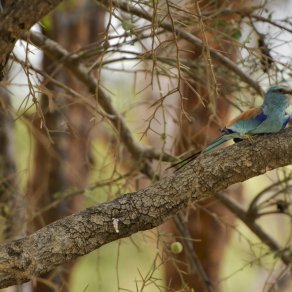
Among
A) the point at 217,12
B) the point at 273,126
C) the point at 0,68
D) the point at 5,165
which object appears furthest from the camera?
the point at 5,165

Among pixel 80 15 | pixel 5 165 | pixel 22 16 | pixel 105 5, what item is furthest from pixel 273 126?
pixel 80 15

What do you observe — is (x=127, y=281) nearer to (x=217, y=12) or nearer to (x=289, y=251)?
(x=289, y=251)

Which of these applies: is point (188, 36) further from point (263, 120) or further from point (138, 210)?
point (138, 210)

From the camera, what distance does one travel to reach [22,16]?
1841mm

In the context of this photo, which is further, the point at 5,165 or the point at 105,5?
the point at 5,165

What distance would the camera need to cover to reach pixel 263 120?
2572 millimetres

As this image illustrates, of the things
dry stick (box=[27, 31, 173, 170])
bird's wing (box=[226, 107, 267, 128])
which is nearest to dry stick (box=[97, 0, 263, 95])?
bird's wing (box=[226, 107, 267, 128])

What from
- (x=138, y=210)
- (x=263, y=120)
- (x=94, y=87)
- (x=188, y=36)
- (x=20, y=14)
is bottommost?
(x=138, y=210)

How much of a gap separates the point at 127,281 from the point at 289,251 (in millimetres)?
5926

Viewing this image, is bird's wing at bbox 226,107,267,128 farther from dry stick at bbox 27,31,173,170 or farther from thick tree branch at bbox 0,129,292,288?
dry stick at bbox 27,31,173,170

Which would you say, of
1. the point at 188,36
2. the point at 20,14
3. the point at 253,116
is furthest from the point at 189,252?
the point at 20,14

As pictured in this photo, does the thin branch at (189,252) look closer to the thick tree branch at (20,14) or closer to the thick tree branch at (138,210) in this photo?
the thick tree branch at (138,210)

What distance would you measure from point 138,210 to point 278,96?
0.83 metres

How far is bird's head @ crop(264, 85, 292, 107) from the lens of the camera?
8.85ft
